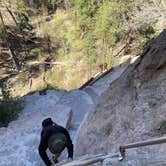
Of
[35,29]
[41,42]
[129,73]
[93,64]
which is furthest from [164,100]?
[35,29]

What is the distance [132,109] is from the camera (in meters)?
8.02

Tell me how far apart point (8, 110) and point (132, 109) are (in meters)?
10.0

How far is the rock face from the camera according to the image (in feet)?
24.0

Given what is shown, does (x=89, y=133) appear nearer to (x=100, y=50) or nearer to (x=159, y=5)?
(x=159, y=5)

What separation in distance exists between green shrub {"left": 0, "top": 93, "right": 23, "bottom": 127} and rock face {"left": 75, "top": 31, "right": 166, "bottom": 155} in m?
7.59

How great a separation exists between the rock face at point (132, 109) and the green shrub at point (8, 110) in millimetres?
7590

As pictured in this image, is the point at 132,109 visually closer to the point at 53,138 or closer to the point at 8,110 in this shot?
the point at 53,138

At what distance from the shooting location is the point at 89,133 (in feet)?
29.8

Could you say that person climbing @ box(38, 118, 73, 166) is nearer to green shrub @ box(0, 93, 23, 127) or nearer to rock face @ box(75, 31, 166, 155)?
rock face @ box(75, 31, 166, 155)

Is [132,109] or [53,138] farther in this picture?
[132,109]

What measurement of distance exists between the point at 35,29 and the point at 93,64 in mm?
15735

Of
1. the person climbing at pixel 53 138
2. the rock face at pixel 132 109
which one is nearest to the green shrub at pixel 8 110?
the rock face at pixel 132 109

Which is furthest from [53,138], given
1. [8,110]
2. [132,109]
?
[8,110]

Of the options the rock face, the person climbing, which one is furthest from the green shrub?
the person climbing
